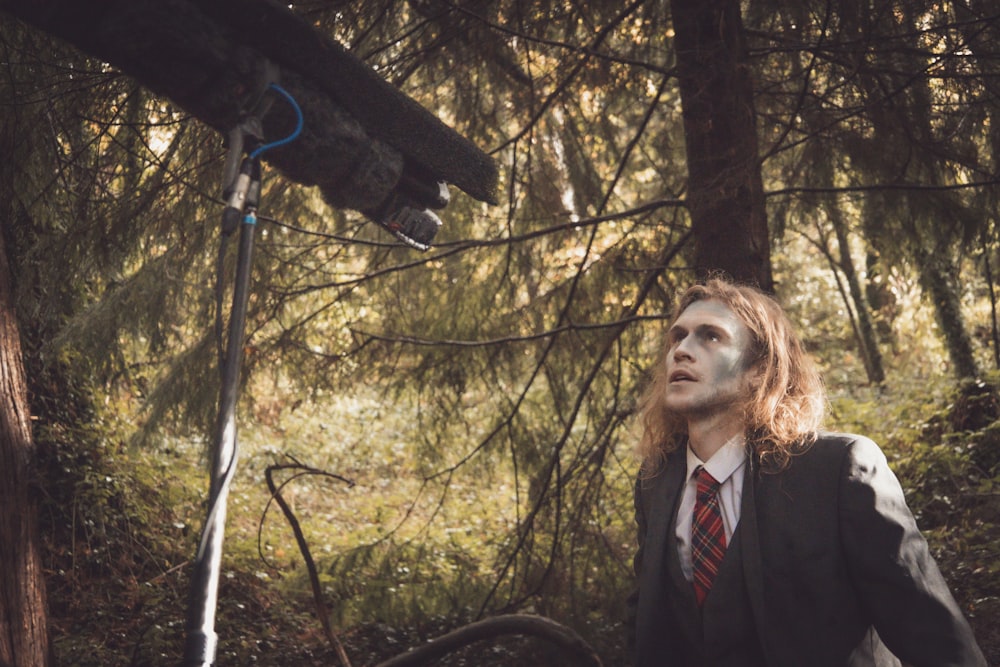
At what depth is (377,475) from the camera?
36.6 ft

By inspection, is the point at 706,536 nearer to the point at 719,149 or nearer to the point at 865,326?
the point at 719,149

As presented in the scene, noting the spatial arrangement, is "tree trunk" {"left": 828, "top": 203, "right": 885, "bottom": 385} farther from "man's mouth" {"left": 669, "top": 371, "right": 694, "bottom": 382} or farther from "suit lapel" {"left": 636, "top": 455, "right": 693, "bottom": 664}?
"suit lapel" {"left": 636, "top": 455, "right": 693, "bottom": 664}

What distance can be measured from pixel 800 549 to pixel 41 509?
16.6 ft

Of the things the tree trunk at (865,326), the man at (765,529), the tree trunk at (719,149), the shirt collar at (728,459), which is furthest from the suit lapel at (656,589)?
the tree trunk at (865,326)

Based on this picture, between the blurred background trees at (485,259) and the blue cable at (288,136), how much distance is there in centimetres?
152

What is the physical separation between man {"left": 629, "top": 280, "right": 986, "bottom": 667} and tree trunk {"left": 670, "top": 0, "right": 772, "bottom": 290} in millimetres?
859

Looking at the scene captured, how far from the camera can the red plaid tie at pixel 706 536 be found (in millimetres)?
2098

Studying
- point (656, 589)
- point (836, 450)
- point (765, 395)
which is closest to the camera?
point (836, 450)

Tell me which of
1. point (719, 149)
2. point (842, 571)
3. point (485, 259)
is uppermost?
point (485, 259)

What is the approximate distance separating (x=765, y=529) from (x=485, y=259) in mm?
3433

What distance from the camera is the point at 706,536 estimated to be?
215 centimetres

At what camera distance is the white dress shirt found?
215cm

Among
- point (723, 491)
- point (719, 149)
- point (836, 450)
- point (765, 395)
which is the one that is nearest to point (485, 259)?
point (719, 149)

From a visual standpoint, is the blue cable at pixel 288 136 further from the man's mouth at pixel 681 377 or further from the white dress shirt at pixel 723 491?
the white dress shirt at pixel 723 491
